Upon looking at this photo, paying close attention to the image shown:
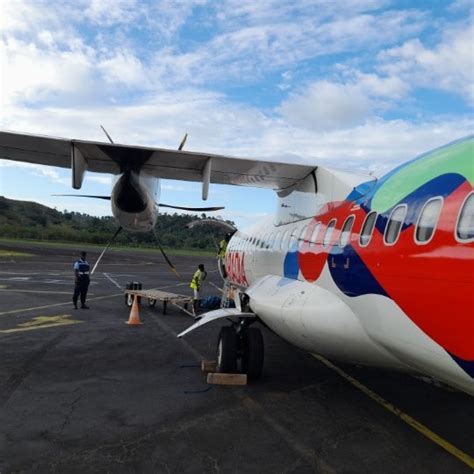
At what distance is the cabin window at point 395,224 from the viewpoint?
193 inches

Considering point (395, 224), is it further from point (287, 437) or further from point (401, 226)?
point (287, 437)

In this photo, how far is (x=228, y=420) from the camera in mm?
6191

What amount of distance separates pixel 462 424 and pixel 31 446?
5315 mm

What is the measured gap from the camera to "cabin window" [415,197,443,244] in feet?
14.3

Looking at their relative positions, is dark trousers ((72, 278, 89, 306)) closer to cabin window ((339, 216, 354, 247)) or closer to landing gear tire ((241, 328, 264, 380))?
landing gear tire ((241, 328, 264, 380))

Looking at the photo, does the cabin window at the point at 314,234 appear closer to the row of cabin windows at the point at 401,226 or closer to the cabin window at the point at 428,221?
the row of cabin windows at the point at 401,226

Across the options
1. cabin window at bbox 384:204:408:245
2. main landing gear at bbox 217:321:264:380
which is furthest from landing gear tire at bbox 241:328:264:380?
cabin window at bbox 384:204:408:245

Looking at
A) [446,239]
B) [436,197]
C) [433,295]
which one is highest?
[436,197]

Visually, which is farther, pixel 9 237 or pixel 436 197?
pixel 9 237

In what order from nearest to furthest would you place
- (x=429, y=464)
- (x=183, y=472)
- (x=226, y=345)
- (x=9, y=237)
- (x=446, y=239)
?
(x=446, y=239) < (x=183, y=472) < (x=429, y=464) < (x=226, y=345) < (x=9, y=237)

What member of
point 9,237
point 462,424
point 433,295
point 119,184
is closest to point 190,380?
point 119,184

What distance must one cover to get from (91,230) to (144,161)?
72638mm

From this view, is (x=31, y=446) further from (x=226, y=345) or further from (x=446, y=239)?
(x=446, y=239)

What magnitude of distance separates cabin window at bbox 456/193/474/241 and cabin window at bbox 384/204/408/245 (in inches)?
33.6
